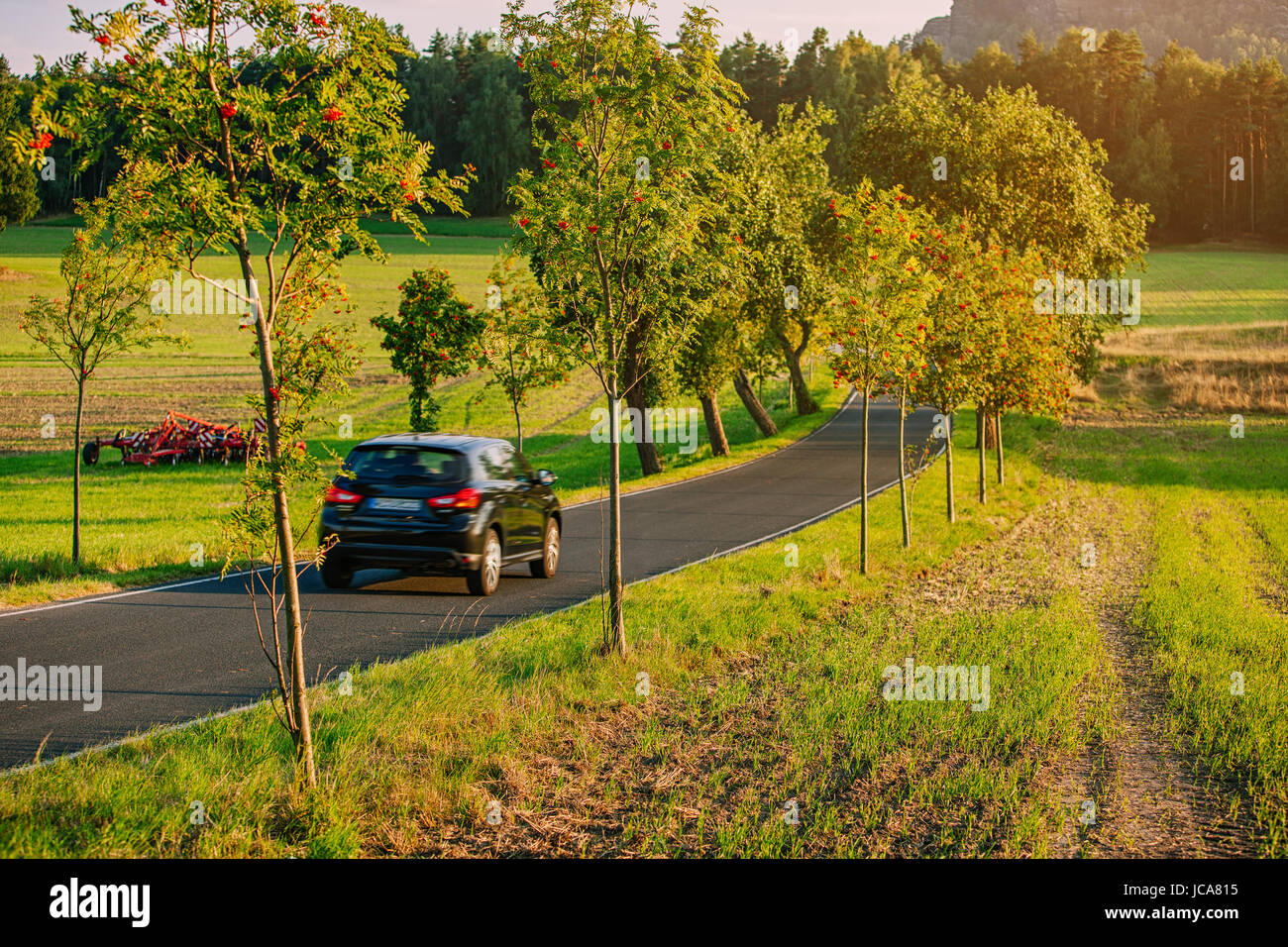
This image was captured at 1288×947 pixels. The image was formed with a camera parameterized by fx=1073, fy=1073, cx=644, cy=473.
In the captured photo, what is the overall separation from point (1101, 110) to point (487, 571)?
10762cm

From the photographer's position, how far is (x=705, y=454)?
1363 inches

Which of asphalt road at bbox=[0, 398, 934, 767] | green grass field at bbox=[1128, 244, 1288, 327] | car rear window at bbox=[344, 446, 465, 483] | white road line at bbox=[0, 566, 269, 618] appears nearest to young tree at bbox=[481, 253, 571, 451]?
asphalt road at bbox=[0, 398, 934, 767]

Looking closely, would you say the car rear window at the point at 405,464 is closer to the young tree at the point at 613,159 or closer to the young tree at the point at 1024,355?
the young tree at the point at 613,159

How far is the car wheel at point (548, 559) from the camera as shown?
14.7 meters

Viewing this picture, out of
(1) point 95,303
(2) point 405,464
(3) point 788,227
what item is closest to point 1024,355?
(3) point 788,227

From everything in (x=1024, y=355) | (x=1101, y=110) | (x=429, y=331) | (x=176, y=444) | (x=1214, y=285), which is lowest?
(x=176, y=444)

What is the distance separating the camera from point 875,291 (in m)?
14.8

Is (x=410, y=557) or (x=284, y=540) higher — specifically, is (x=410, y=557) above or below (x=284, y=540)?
below

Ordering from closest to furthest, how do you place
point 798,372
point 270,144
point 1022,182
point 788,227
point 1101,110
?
1. point 270,144
2. point 1022,182
3. point 788,227
4. point 798,372
5. point 1101,110

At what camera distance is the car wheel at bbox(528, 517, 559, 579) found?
14.7m

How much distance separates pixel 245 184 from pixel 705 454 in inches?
1148

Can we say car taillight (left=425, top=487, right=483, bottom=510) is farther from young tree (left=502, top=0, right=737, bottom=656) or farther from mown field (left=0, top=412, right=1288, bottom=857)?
young tree (left=502, top=0, right=737, bottom=656)

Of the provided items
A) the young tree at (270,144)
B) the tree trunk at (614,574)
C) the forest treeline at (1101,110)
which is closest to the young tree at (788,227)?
the tree trunk at (614,574)

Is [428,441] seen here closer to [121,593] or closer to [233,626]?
[233,626]
